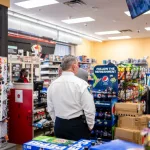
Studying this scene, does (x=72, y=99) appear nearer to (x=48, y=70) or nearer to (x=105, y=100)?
(x=105, y=100)

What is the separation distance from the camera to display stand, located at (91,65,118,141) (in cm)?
467

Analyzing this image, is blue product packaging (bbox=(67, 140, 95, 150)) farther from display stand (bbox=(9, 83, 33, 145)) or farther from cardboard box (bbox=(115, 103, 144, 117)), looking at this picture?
display stand (bbox=(9, 83, 33, 145))

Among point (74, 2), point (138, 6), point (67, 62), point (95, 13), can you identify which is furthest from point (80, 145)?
point (95, 13)

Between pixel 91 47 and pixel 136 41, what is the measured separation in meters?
3.24

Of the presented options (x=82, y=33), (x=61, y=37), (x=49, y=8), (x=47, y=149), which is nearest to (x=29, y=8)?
(x=49, y=8)

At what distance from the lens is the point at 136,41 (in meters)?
15.1

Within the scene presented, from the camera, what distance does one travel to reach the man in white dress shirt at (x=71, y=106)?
8.10 ft

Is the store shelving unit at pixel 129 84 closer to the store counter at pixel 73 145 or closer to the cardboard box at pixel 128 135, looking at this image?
the cardboard box at pixel 128 135

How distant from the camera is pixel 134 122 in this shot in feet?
14.1

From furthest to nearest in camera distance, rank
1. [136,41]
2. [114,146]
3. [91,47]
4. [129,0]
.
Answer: [91,47], [136,41], [129,0], [114,146]

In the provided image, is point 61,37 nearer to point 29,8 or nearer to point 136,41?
point 29,8

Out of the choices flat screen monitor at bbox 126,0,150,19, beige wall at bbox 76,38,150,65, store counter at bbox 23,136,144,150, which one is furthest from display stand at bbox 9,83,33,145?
beige wall at bbox 76,38,150,65

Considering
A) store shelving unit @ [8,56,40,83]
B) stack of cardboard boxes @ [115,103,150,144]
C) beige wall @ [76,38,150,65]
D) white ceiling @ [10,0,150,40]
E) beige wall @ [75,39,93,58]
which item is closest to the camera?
stack of cardboard boxes @ [115,103,150,144]

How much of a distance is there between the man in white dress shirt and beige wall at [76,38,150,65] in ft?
40.0
